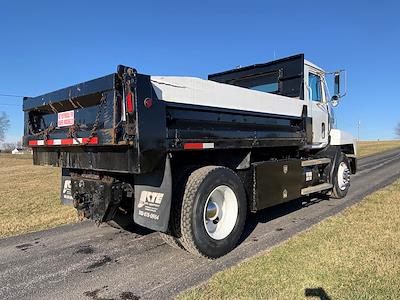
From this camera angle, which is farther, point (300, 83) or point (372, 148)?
point (372, 148)

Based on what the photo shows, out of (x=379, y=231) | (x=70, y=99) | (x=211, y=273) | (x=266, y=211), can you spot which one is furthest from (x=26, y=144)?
(x=379, y=231)

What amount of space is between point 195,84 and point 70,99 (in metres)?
1.62

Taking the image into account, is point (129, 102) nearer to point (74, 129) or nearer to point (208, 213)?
point (74, 129)

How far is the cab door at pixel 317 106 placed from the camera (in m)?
7.80

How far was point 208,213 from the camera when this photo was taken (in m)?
4.90

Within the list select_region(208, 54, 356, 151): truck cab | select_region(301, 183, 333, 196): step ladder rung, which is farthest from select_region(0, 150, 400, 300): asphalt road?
select_region(208, 54, 356, 151): truck cab

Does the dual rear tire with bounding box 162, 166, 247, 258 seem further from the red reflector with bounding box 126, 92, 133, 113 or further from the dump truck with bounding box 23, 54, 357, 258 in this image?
the red reflector with bounding box 126, 92, 133, 113

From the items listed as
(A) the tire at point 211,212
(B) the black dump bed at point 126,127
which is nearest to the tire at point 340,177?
(B) the black dump bed at point 126,127

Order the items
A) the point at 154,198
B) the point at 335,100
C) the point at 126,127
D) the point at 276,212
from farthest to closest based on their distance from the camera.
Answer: the point at 335,100 < the point at 276,212 < the point at 154,198 < the point at 126,127

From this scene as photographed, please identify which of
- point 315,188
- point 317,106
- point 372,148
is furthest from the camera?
point 372,148

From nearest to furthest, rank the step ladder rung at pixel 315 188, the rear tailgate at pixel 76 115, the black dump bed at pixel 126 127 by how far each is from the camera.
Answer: the black dump bed at pixel 126 127, the rear tailgate at pixel 76 115, the step ladder rung at pixel 315 188

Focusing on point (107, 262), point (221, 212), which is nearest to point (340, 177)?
point (221, 212)

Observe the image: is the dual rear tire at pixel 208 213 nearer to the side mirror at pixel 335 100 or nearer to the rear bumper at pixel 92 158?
the rear bumper at pixel 92 158

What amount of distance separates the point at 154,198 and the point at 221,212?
113 centimetres
